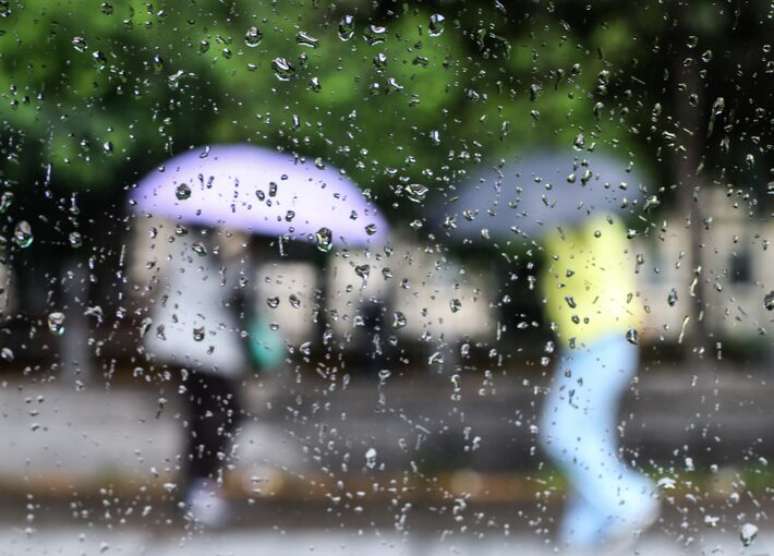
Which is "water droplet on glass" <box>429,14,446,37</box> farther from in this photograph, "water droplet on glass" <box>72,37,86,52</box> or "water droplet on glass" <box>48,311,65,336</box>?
"water droplet on glass" <box>48,311,65,336</box>

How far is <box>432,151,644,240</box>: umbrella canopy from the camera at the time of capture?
1.58 meters

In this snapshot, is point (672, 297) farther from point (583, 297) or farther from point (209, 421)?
point (209, 421)

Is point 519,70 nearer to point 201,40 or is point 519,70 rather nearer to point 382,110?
point 382,110

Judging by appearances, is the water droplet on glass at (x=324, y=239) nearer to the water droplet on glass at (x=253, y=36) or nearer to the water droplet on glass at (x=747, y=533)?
the water droplet on glass at (x=253, y=36)

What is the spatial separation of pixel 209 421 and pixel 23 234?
17.4 inches

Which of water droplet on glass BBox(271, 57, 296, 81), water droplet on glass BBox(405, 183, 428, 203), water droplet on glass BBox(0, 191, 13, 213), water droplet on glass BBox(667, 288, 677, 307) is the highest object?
water droplet on glass BBox(271, 57, 296, 81)

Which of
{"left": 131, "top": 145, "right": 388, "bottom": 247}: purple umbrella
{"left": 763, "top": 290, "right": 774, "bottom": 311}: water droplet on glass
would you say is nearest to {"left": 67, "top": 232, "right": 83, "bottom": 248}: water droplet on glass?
{"left": 131, "top": 145, "right": 388, "bottom": 247}: purple umbrella

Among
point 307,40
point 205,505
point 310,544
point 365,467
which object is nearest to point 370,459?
point 365,467

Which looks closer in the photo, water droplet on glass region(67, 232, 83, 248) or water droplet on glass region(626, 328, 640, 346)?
water droplet on glass region(67, 232, 83, 248)

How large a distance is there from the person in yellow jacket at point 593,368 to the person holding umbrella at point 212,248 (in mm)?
392

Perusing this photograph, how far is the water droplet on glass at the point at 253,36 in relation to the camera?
5.10 ft

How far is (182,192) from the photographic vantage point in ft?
4.97

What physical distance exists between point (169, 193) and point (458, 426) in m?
0.63

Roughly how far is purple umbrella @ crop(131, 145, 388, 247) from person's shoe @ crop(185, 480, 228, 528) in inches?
17.5
